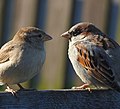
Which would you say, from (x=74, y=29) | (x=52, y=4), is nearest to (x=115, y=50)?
(x=74, y=29)

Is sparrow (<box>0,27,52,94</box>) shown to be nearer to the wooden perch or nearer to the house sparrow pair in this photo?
the house sparrow pair

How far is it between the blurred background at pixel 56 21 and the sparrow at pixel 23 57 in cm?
285

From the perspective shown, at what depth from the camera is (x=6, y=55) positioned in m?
4.58

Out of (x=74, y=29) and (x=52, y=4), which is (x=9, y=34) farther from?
(x=74, y=29)

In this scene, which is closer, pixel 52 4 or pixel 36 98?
pixel 36 98

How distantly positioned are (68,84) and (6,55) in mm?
3170

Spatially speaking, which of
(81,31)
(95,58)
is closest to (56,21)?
(81,31)

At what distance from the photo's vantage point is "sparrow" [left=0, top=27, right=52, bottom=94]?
4.33 metres

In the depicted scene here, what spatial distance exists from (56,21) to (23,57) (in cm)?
325

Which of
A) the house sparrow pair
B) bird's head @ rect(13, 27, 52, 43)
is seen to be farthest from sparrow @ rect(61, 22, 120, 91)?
bird's head @ rect(13, 27, 52, 43)

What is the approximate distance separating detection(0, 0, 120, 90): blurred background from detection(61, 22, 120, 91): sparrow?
2.59m

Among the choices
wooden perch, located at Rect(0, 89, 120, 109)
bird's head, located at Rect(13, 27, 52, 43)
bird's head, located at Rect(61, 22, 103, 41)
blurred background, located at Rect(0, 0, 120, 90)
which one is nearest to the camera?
wooden perch, located at Rect(0, 89, 120, 109)

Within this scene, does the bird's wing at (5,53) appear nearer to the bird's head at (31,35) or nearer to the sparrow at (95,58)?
the bird's head at (31,35)

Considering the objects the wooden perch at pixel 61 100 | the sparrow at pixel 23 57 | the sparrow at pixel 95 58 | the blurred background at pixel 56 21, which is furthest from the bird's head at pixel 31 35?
the blurred background at pixel 56 21
